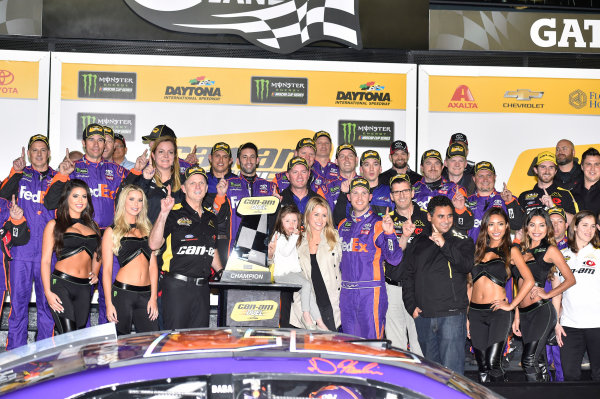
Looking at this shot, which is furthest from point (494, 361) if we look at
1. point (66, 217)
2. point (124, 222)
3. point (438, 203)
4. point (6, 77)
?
point (6, 77)

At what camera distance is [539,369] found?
659 cm

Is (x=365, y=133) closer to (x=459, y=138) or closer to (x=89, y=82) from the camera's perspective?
(x=459, y=138)

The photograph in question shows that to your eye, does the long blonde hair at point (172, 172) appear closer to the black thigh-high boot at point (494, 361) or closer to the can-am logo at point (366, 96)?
the can-am logo at point (366, 96)

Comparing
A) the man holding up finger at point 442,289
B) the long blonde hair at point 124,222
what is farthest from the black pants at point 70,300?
the man holding up finger at point 442,289

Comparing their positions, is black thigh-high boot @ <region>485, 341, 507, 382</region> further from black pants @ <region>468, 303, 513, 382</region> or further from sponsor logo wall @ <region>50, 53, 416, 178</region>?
sponsor logo wall @ <region>50, 53, 416, 178</region>

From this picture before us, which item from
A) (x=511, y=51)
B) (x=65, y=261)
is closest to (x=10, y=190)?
(x=65, y=261)

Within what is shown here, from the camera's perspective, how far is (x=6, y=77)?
872 cm

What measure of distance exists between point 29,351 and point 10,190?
4967mm

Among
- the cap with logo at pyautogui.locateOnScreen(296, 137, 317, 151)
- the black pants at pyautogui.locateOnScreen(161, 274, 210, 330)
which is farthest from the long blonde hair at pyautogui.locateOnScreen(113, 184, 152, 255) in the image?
the cap with logo at pyautogui.locateOnScreen(296, 137, 317, 151)

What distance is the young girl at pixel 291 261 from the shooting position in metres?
6.23

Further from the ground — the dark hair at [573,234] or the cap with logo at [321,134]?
the cap with logo at [321,134]

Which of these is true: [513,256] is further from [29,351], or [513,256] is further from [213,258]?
[29,351]

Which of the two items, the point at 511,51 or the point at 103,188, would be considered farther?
the point at 511,51

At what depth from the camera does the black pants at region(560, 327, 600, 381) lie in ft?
21.2
